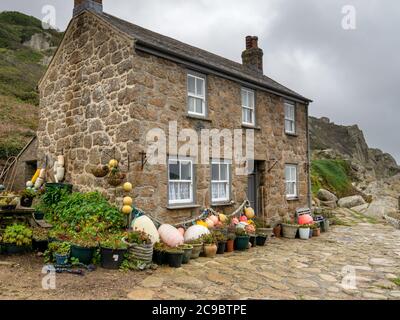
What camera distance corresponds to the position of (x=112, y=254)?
7293 mm

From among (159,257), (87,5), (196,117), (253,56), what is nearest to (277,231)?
(196,117)

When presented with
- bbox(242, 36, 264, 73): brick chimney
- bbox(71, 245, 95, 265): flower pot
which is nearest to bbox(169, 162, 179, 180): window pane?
bbox(71, 245, 95, 265): flower pot

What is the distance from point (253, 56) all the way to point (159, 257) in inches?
524

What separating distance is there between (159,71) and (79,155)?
3722 mm

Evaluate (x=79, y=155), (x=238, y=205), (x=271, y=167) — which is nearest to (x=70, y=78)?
(x=79, y=155)

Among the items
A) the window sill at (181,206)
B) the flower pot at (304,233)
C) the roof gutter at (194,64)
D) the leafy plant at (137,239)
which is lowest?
the flower pot at (304,233)

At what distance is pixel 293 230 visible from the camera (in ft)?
43.4

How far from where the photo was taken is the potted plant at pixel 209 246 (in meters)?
9.14

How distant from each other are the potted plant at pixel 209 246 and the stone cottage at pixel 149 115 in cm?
124

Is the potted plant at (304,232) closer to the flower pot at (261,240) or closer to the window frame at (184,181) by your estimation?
the flower pot at (261,240)

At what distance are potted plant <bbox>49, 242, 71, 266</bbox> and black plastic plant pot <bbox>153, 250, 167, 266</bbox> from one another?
1.90 m

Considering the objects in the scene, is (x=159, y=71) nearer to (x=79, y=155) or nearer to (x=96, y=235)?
(x=79, y=155)

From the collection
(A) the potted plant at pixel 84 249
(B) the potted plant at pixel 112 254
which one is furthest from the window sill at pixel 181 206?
(A) the potted plant at pixel 84 249

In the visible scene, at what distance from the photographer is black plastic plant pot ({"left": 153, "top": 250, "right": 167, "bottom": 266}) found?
7.98 metres
